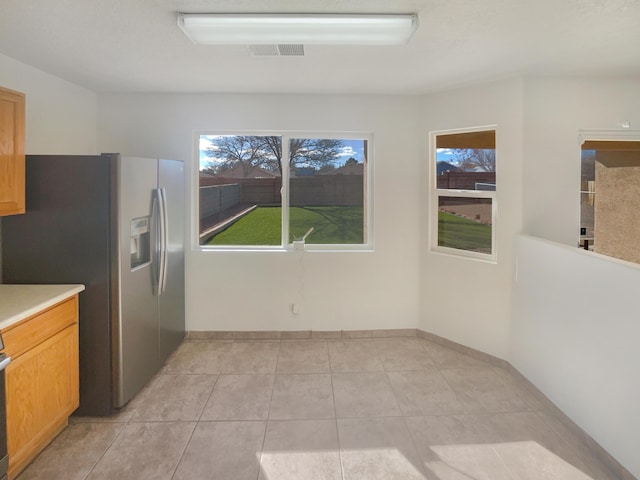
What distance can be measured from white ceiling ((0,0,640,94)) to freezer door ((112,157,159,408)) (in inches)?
31.2

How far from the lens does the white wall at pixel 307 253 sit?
3.71m

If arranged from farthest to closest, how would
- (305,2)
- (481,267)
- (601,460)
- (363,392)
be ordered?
(481,267) < (363,392) < (601,460) < (305,2)

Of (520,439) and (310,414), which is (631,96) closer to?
(520,439)

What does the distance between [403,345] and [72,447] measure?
274 cm

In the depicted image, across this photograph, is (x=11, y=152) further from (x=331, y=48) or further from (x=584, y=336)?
(x=584, y=336)

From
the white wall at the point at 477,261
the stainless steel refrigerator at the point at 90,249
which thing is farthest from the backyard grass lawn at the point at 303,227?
the stainless steel refrigerator at the point at 90,249

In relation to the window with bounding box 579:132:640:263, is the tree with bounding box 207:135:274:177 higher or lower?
higher

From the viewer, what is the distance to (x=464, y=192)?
3.49 m

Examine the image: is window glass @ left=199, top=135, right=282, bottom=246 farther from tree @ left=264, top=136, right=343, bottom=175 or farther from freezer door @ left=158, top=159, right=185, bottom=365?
freezer door @ left=158, top=159, right=185, bottom=365

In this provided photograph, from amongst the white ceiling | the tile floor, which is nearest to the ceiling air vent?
the white ceiling

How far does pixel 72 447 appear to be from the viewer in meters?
2.25

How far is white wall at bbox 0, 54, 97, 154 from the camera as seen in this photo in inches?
111

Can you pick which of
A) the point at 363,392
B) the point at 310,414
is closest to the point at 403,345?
the point at 363,392

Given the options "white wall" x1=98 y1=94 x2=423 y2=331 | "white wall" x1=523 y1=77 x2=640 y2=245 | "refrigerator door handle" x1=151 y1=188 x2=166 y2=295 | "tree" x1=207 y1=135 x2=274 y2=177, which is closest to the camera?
"refrigerator door handle" x1=151 y1=188 x2=166 y2=295
